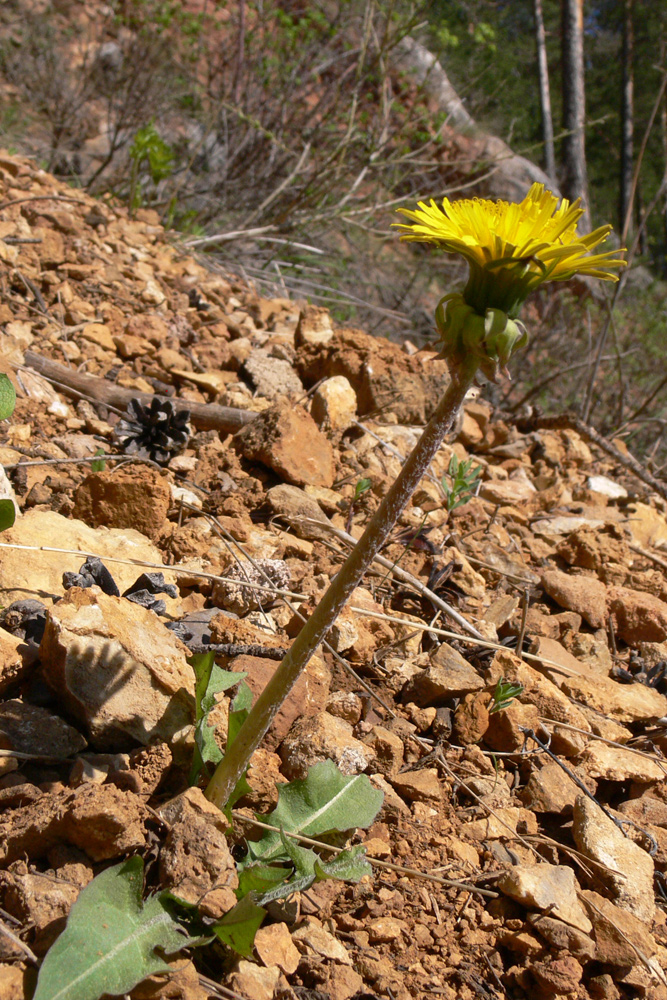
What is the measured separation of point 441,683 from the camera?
182cm

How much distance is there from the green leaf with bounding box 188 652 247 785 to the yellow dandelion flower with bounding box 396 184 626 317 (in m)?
0.81

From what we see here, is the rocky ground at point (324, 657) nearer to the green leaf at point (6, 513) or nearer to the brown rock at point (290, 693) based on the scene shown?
the brown rock at point (290, 693)

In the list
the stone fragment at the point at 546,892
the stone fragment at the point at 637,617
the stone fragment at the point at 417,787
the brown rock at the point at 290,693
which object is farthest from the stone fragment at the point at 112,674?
→ the stone fragment at the point at 637,617

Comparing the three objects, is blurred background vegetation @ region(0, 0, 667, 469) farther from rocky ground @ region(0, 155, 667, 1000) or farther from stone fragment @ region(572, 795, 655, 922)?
stone fragment @ region(572, 795, 655, 922)

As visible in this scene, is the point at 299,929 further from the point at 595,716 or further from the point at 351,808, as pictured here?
the point at 595,716

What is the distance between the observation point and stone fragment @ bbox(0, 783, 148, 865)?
122cm

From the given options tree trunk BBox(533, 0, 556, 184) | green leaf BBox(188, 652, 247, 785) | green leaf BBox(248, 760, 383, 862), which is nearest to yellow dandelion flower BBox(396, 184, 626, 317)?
green leaf BBox(188, 652, 247, 785)

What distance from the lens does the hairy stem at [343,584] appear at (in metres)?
1.14

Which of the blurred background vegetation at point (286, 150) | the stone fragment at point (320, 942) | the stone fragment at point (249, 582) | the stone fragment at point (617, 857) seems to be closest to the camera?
the stone fragment at point (320, 942)

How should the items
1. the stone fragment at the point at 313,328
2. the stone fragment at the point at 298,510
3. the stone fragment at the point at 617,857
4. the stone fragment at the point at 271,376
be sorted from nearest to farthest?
the stone fragment at the point at 617,857
the stone fragment at the point at 298,510
the stone fragment at the point at 271,376
the stone fragment at the point at 313,328

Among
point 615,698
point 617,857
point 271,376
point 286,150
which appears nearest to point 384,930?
point 617,857

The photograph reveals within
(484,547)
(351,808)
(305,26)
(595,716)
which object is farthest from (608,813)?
(305,26)

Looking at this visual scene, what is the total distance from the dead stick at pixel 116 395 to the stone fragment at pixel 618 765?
4.99 ft

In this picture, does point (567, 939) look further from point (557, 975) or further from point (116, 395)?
point (116, 395)
